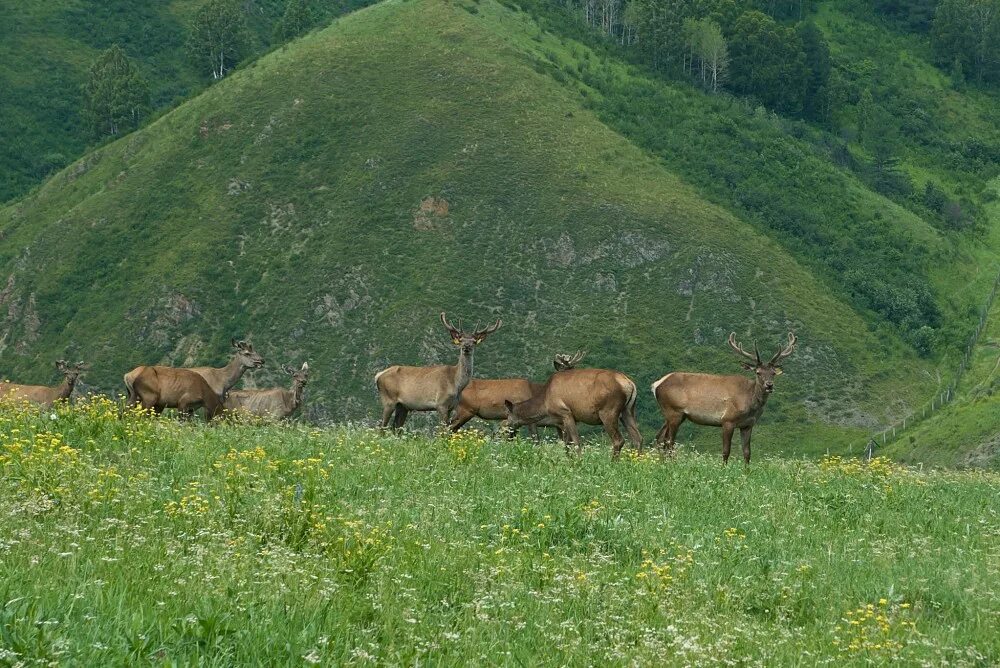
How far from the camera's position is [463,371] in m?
29.5

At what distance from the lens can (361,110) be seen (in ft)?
390

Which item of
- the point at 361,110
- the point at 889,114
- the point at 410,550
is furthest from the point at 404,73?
the point at 410,550

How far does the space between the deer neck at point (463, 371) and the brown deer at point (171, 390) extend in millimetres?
5391

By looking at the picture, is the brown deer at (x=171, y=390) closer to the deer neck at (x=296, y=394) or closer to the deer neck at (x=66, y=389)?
the deer neck at (x=296, y=394)

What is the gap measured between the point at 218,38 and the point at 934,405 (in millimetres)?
96152

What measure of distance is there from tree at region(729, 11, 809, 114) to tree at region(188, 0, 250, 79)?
2280 inches

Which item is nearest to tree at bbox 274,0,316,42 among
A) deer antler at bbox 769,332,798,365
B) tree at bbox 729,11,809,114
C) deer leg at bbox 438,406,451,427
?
tree at bbox 729,11,809,114

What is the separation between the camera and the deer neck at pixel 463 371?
2944 centimetres

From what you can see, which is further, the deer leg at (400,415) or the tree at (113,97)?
the tree at (113,97)

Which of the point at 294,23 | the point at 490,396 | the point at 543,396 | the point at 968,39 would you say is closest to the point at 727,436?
the point at 543,396

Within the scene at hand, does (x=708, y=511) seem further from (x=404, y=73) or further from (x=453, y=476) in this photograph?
(x=404, y=73)

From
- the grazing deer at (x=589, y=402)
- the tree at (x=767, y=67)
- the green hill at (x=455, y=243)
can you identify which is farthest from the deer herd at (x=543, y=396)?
the tree at (x=767, y=67)

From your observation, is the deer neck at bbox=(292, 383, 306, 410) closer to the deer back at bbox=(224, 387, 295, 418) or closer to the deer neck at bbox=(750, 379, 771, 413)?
the deer back at bbox=(224, 387, 295, 418)

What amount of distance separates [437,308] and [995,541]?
7838 cm
